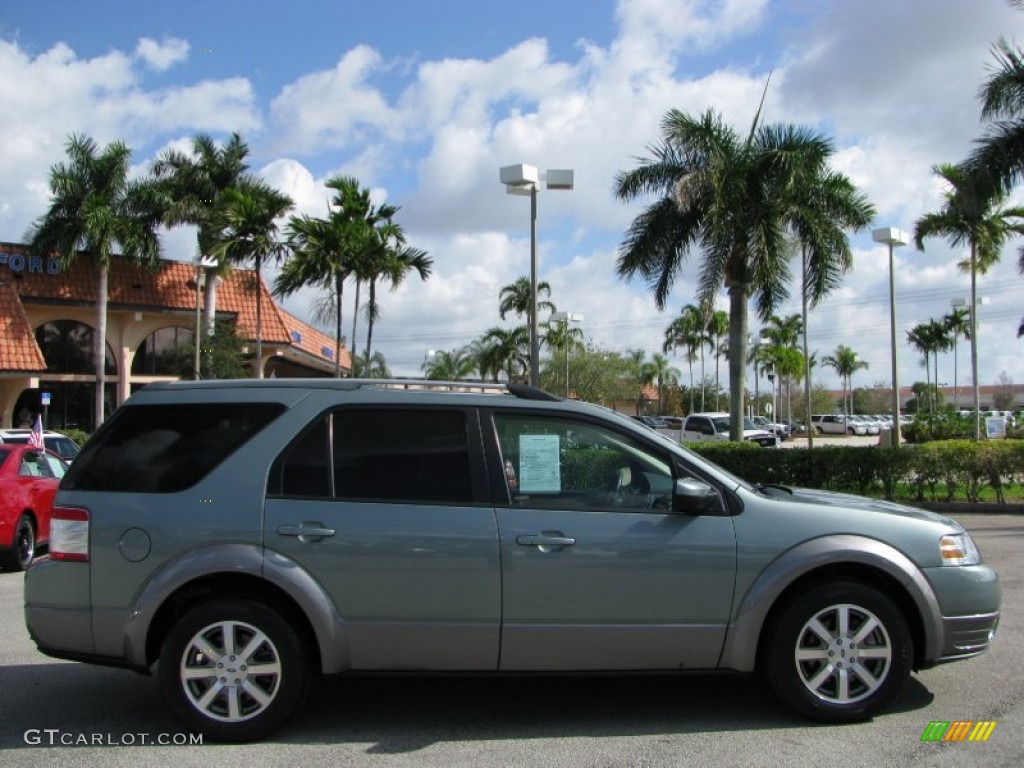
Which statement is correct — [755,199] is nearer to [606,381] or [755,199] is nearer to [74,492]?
[74,492]

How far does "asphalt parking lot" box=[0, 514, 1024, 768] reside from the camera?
446cm

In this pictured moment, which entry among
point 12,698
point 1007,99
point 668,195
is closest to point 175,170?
point 668,195

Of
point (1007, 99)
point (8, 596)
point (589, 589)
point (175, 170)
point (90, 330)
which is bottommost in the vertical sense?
point (8, 596)

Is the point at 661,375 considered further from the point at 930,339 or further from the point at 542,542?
the point at 542,542

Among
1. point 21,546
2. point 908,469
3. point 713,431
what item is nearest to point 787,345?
point 713,431

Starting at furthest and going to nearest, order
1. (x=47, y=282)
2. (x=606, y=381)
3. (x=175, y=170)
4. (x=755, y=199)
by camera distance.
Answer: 1. (x=606, y=381)
2. (x=175, y=170)
3. (x=47, y=282)
4. (x=755, y=199)

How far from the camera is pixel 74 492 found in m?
4.82

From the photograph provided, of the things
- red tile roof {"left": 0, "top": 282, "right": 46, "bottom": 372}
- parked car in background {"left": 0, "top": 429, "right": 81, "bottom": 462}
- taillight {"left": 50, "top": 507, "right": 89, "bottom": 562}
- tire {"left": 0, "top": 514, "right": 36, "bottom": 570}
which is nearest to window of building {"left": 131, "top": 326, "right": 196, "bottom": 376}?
red tile roof {"left": 0, "top": 282, "right": 46, "bottom": 372}

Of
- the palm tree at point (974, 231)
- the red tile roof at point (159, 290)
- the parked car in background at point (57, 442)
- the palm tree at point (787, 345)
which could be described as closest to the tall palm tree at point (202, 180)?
A: the red tile roof at point (159, 290)

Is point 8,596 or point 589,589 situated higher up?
point 589,589

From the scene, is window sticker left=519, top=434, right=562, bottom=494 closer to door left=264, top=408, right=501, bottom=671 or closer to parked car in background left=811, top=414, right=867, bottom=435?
door left=264, top=408, right=501, bottom=671

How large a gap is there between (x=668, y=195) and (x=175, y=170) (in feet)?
78.6

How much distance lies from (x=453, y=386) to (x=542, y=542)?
3.41 feet

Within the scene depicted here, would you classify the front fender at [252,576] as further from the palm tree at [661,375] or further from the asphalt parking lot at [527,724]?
the palm tree at [661,375]
